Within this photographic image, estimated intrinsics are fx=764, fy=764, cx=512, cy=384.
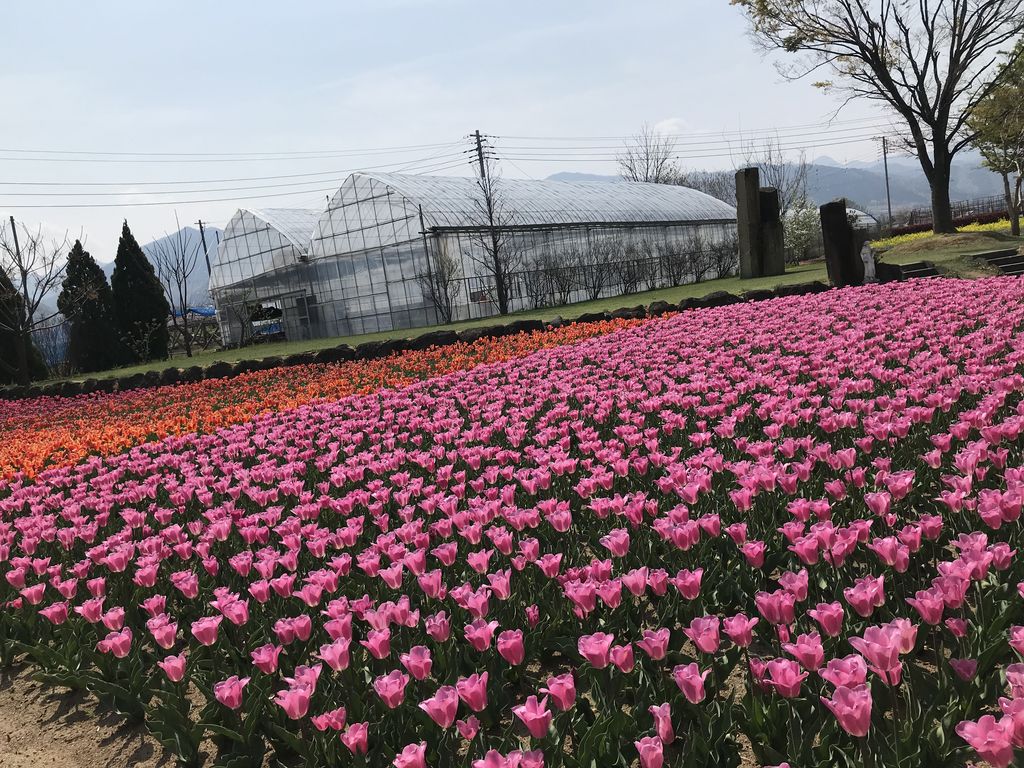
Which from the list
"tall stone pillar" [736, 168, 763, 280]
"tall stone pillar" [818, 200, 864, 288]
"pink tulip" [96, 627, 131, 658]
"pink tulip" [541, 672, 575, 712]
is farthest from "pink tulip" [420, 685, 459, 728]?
"tall stone pillar" [736, 168, 763, 280]

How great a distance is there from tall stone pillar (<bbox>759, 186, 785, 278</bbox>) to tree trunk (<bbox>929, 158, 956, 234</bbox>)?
283 inches

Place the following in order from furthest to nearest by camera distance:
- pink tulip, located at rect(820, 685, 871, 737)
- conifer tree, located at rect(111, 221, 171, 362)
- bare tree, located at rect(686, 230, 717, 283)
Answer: bare tree, located at rect(686, 230, 717, 283), conifer tree, located at rect(111, 221, 171, 362), pink tulip, located at rect(820, 685, 871, 737)

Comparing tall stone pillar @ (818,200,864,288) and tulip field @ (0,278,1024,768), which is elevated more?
tall stone pillar @ (818,200,864,288)

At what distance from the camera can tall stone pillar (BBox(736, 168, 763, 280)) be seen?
70.7ft

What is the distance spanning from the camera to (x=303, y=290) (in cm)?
3384

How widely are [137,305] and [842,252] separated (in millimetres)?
28631

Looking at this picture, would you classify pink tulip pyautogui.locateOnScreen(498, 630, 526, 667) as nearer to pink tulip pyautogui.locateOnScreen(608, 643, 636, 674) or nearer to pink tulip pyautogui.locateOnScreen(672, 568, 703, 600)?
pink tulip pyautogui.locateOnScreen(608, 643, 636, 674)

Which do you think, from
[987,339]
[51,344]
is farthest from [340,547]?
[51,344]

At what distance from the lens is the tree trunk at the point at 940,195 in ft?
84.1

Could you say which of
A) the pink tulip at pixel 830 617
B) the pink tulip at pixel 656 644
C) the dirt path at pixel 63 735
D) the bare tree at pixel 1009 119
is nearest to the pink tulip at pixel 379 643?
the pink tulip at pixel 656 644

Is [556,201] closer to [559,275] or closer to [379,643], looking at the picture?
[559,275]

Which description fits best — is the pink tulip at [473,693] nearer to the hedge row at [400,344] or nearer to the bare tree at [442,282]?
the hedge row at [400,344]

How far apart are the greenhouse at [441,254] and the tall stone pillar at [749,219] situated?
1014 cm

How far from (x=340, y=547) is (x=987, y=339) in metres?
5.85
